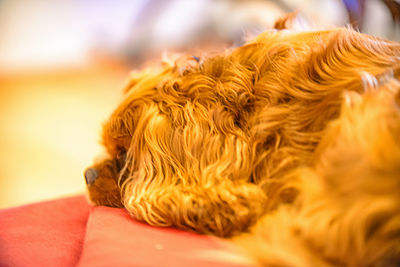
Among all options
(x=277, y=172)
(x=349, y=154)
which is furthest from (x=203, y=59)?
(x=349, y=154)

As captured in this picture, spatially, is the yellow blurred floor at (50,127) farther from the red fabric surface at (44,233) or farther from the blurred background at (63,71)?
the red fabric surface at (44,233)

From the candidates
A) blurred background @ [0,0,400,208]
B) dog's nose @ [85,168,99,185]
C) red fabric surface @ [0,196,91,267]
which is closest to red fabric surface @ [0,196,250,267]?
red fabric surface @ [0,196,91,267]

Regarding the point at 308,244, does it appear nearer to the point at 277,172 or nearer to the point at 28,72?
the point at 277,172

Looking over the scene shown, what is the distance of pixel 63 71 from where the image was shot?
9.32 feet

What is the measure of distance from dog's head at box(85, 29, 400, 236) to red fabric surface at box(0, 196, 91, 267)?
119 mm

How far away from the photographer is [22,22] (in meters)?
2.66

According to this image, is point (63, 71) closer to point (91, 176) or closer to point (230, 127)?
point (91, 176)

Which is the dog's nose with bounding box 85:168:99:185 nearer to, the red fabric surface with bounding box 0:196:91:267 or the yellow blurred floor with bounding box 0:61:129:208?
the red fabric surface with bounding box 0:196:91:267

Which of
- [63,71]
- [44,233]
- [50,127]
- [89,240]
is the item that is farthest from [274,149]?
[63,71]

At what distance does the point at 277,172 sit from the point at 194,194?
0.20m

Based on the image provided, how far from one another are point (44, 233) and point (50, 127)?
1846mm

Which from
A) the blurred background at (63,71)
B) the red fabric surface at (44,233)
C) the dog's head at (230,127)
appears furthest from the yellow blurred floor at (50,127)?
the dog's head at (230,127)

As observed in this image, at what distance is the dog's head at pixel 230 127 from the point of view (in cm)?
84

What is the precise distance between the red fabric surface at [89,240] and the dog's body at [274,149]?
60mm
